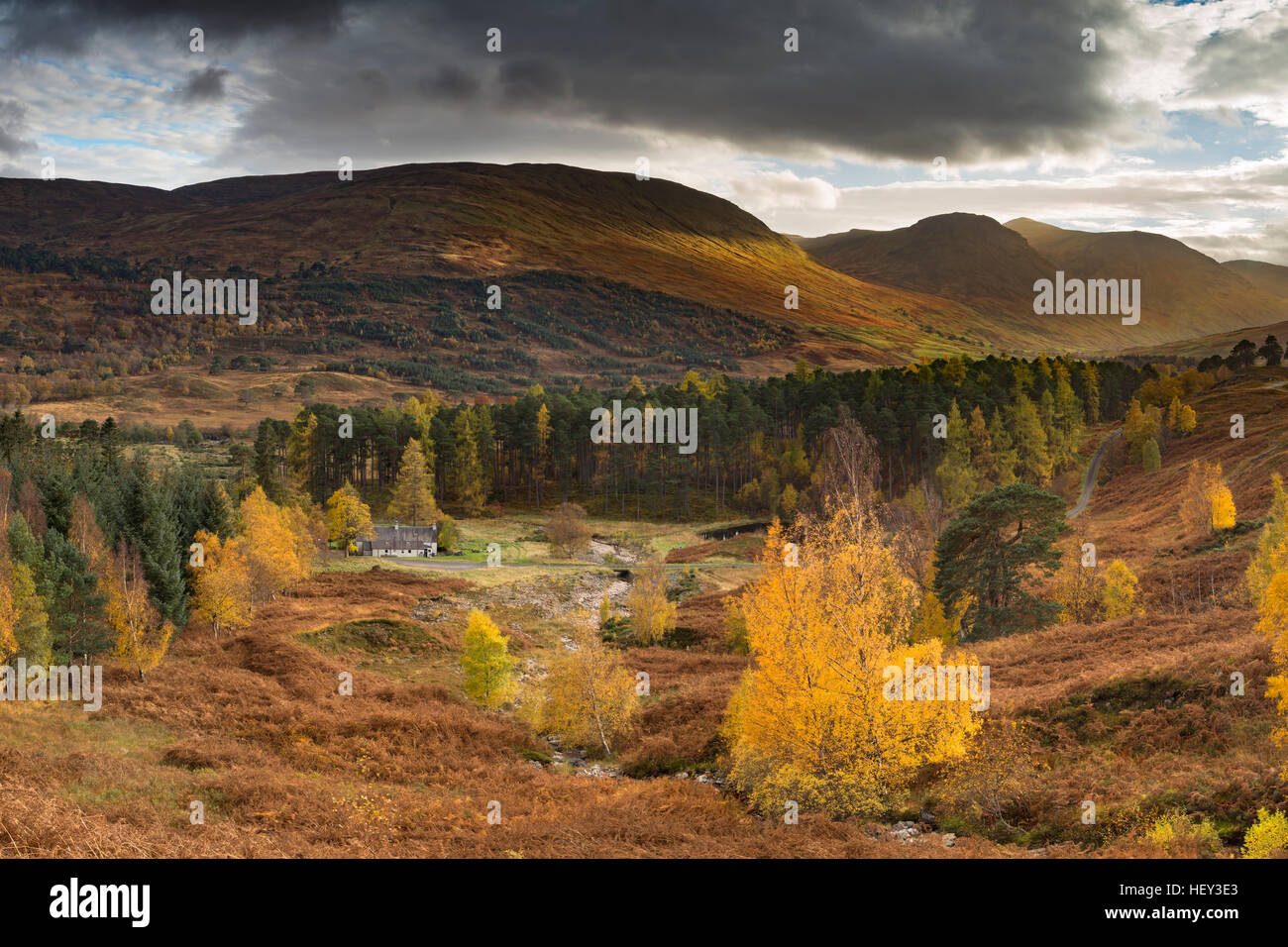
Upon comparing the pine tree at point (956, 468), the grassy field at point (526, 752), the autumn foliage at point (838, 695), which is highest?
the pine tree at point (956, 468)

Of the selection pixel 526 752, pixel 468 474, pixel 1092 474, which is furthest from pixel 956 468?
pixel 526 752

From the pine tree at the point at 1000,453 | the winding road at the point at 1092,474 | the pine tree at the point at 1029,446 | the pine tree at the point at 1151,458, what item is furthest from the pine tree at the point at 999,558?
the pine tree at the point at 1151,458

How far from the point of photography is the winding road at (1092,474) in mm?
115631

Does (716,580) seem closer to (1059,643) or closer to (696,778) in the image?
(1059,643)

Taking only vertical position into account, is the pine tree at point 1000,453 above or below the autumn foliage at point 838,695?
above

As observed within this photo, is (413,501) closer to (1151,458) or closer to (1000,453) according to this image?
(1000,453)

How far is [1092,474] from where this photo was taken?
437 ft

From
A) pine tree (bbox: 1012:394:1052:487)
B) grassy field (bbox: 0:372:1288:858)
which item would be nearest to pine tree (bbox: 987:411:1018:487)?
pine tree (bbox: 1012:394:1052:487)

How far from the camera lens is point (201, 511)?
66812 mm

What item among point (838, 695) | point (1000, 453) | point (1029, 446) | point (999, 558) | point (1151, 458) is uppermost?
point (1029, 446)

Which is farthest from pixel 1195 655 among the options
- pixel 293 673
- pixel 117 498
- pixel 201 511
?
pixel 117 498

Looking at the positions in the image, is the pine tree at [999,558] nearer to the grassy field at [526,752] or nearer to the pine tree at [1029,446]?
the grassy field at [526,752]
